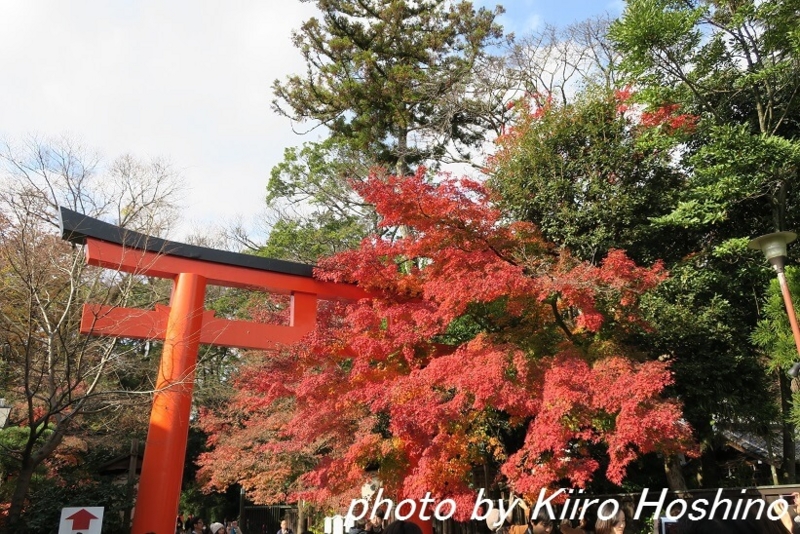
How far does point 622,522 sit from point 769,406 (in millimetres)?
7815

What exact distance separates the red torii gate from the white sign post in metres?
2.81

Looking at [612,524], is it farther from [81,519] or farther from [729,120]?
[729,120]

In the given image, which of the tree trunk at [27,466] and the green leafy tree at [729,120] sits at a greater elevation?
the green leafy tree at [729,120]

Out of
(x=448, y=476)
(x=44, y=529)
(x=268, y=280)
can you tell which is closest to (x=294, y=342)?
(x=268, y=280)

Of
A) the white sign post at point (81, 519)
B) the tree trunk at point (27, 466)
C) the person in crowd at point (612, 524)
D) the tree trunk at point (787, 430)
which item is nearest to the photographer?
the person in crowd at point (612, 524)

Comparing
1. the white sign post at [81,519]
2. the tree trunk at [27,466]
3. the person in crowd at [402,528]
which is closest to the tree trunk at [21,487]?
the tree trunk at [27,466]

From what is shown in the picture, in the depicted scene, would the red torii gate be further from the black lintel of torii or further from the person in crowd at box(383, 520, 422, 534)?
the person in crowd at box(383, 520, 422, 534)

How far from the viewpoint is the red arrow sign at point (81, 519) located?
5921 millimetres

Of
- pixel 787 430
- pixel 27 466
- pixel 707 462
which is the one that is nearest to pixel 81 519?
pixel 27 466

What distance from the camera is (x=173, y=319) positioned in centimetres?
1023

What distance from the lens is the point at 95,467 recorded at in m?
15.5

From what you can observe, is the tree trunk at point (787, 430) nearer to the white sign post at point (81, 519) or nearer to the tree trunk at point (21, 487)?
the white sign post at point (81, 519)

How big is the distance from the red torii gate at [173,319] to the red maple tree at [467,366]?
70 centimetres

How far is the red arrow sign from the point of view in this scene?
592 cm
